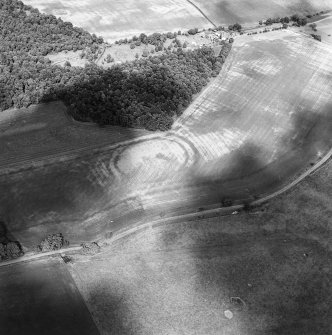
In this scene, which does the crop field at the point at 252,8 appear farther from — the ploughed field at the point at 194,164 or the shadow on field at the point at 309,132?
the shadow on field at the point at 309,132

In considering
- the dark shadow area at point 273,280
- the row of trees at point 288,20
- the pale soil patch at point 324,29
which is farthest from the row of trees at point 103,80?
the dark shadow area at point 273,280

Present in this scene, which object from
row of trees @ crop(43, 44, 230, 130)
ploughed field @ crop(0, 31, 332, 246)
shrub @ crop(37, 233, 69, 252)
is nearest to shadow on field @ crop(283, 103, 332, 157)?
ploughed field @ crop(0, 31, 332, 246)

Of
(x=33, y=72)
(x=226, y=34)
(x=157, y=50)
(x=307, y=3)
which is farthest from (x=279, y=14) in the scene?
(x=33, y=72)

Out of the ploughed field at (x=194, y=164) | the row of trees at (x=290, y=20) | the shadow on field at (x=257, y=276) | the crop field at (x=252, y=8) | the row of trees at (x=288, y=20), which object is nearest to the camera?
the shadow on field at (x=257, y=276)

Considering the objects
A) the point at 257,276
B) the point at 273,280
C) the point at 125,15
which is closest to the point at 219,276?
the point at 257,276

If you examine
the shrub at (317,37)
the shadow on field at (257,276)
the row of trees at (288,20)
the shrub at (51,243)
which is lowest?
the shrub at (51,243)

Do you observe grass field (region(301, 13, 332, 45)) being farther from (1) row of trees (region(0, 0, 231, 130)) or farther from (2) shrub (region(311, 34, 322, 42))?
(1) row of trees (region(0, 0, 231, 130))
